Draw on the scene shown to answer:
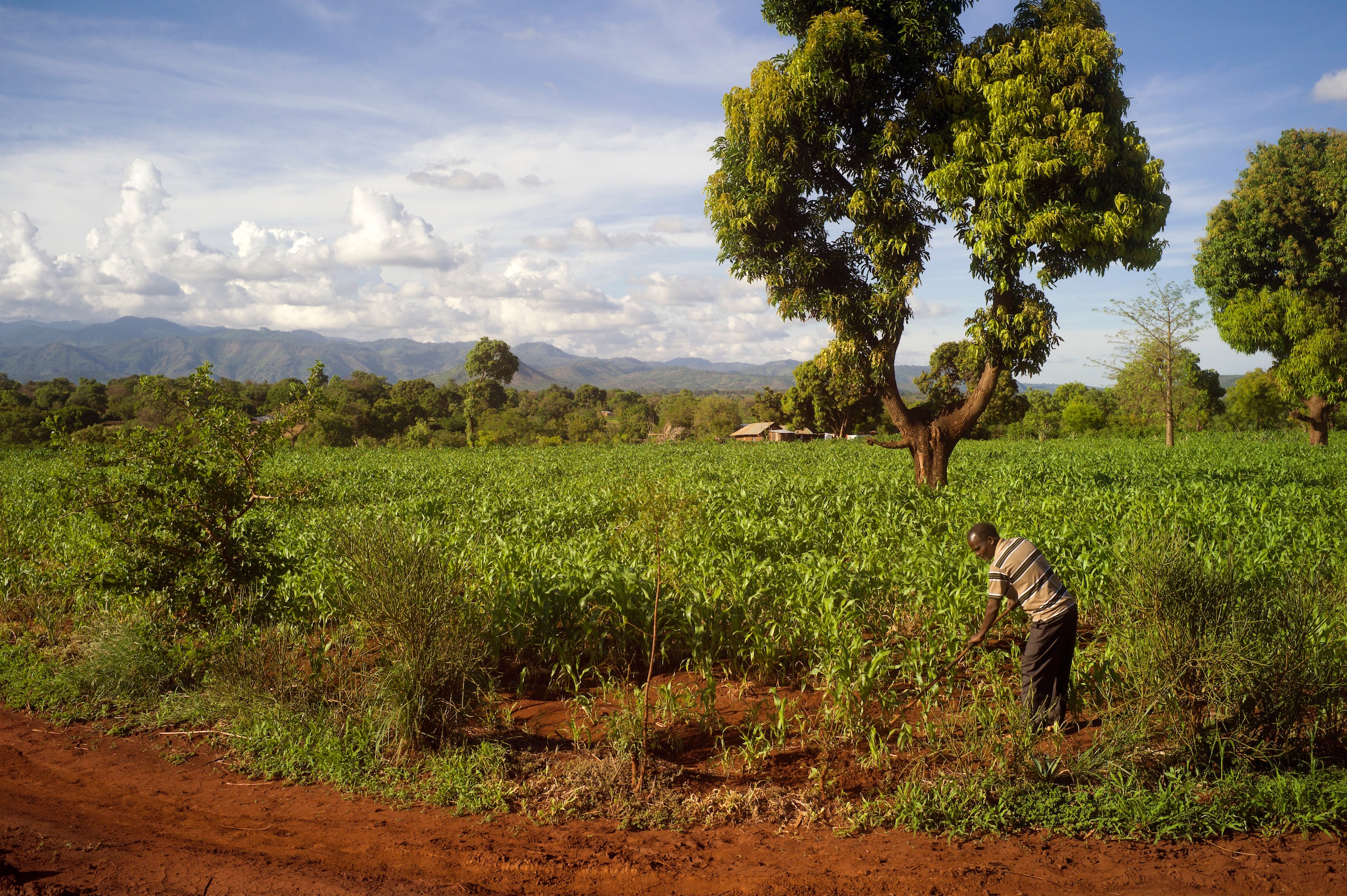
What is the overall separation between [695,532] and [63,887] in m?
7.27

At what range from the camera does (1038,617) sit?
5145 mm

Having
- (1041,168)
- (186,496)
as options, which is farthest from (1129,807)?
(1041,168)

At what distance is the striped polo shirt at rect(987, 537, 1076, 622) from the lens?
16.7ft

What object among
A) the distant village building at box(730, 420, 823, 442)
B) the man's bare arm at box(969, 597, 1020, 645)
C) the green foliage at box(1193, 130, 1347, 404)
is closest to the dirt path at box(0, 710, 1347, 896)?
the man's bare arm at box(969, 597, 1020, 645)

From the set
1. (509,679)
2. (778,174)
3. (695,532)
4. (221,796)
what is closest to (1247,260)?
(778,174)

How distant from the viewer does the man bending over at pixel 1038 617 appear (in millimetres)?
5078

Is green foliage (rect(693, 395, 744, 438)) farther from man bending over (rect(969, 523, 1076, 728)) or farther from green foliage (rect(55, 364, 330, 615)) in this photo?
man bending over (rect(969, 523, 1076, 728))

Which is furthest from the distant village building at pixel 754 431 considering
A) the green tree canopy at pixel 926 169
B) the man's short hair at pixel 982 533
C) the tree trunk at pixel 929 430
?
the man's short hair at pixel 982 533

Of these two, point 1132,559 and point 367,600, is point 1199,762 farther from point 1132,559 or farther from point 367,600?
point 367,600

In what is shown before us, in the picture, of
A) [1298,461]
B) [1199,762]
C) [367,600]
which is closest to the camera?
[1199,762]

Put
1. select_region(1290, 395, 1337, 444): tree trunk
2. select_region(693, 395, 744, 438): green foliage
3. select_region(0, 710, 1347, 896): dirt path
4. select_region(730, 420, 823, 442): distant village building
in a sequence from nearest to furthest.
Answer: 1. select_region(0, 710, 1347, 896): dirt path
2. select_region(1290, 395, 1337, 444): tree trunk
3. select_region(730, 420, 823, 442): distant village building
4. select_region(693, 395, 744, 438): green foliage

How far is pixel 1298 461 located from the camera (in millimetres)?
20344

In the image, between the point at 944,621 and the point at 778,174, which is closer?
the point at 944,621

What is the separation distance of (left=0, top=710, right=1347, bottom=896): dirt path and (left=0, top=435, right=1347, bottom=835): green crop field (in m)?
0.21
